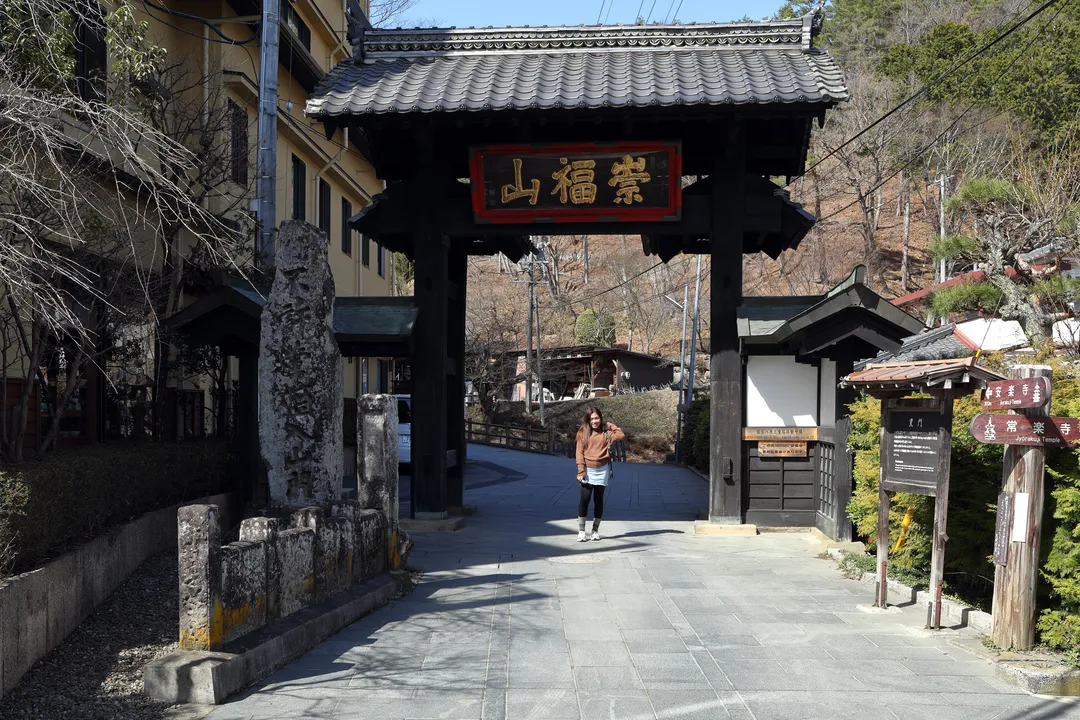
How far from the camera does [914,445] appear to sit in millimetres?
8906

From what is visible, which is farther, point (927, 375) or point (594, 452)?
point (594, 452)

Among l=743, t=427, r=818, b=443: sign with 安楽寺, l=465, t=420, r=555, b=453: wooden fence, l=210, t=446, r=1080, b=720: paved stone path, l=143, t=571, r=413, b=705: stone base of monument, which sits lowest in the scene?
l=465, t=420, r=555, b=453: wooden fence

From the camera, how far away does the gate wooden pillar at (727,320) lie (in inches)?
546

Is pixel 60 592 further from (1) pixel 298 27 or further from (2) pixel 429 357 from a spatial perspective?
(1) pixel 298 27

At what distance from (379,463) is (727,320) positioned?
19.9 feet

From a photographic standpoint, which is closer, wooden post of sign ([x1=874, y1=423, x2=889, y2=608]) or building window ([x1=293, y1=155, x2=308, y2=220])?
wooden post of sign ([x1=874, y1=423, x2=889, y2=608])

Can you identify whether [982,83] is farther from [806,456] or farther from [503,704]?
[503,704]

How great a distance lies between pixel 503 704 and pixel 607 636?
2.04 meters

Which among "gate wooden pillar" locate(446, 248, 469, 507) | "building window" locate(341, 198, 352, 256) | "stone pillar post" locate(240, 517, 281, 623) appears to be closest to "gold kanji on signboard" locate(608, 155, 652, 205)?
"gate wooden pillar" locate(446, 248, 469, 507)

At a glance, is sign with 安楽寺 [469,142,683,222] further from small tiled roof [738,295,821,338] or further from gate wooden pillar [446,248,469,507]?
gate wooden pillar [446,248,469,507]

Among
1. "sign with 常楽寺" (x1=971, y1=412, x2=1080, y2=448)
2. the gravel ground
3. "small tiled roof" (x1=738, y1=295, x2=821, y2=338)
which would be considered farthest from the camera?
"small tiled roof" (x1=738, y1=295, x2=821, y2=338)

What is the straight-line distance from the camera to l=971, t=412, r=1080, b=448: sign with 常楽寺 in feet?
23.2

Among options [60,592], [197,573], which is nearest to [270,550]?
[197,573]

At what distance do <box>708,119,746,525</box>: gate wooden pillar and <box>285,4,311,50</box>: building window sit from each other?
11.5 meters
